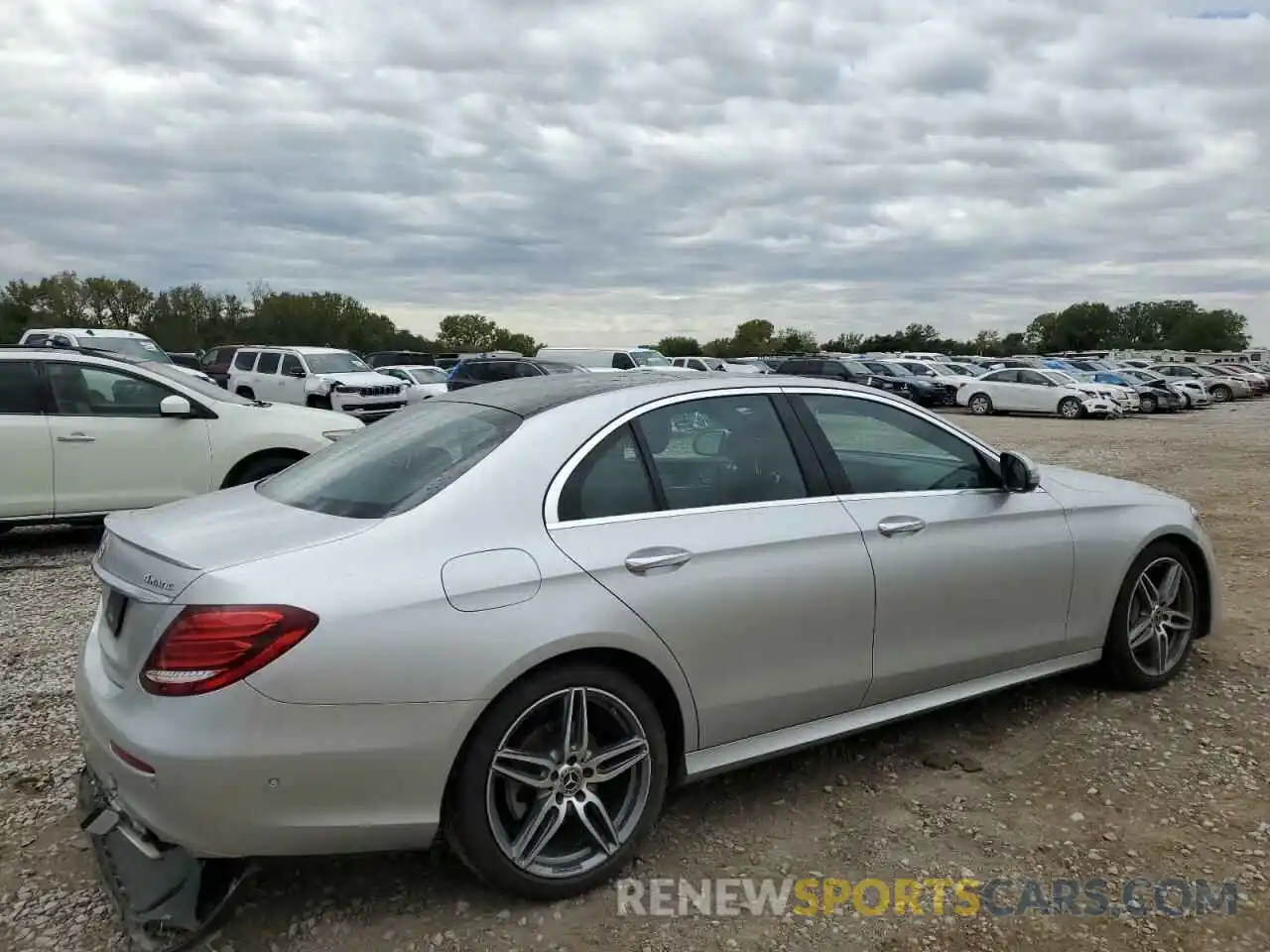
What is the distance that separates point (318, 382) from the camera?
22.0 metres

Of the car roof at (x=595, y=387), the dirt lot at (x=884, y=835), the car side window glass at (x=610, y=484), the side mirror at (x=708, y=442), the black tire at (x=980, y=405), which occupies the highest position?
the car roof at (x=595, y=387)

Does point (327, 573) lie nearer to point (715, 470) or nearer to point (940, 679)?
point (715, 470)

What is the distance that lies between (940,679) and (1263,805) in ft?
3.88

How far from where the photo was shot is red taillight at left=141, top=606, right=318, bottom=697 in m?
2.40

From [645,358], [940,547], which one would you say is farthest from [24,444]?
[645,358]

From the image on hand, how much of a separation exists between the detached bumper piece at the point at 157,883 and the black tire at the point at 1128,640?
369 centimetres

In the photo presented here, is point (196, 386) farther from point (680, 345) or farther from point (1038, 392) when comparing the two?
point (680, 345)

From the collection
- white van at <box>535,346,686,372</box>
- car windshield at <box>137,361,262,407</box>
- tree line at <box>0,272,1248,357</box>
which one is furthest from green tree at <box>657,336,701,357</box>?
car windshield at <box>137,361,262,407</box>

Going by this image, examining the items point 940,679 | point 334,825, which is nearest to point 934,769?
point 940,679

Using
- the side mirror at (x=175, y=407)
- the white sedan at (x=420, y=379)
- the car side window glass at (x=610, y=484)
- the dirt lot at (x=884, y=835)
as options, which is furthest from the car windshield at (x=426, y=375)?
the car side window glass at (x=610, y=484)

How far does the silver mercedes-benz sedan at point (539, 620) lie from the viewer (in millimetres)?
2447

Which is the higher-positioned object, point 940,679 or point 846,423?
point 846,423

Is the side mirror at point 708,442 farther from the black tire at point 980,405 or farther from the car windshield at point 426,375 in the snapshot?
the black tire at point 980,405

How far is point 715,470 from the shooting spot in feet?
11.0
